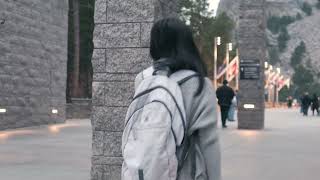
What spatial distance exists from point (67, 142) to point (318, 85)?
14460 cm

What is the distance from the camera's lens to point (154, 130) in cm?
270

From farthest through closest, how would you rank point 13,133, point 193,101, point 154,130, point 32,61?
point 32,61 < point 13,133 < point 193,101 < point 154,130

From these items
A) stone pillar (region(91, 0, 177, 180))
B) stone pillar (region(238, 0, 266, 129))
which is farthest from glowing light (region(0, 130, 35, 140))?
stone pillar (region(91, 0, 177, 180))

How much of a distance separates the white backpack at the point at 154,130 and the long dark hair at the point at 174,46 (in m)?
0.11

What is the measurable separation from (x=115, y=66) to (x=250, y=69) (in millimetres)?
13492

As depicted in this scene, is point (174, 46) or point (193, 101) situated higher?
point (174, 46)

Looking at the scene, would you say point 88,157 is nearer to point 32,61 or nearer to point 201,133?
point 201,133

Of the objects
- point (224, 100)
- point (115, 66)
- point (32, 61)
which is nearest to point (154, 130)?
point (115, 66)

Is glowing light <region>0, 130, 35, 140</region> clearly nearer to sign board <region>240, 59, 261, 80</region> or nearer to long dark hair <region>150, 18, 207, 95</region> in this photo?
sign board <region>240, 59, 261, 80</region>

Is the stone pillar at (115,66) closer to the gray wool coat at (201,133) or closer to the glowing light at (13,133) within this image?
the gray wool coat at (201,133)

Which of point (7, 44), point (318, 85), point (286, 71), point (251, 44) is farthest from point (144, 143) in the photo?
point (286, 71)

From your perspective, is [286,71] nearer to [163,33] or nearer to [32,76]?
[32,76]

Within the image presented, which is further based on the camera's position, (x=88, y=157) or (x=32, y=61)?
(x=32, y=61)

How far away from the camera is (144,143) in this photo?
2.71 meters
